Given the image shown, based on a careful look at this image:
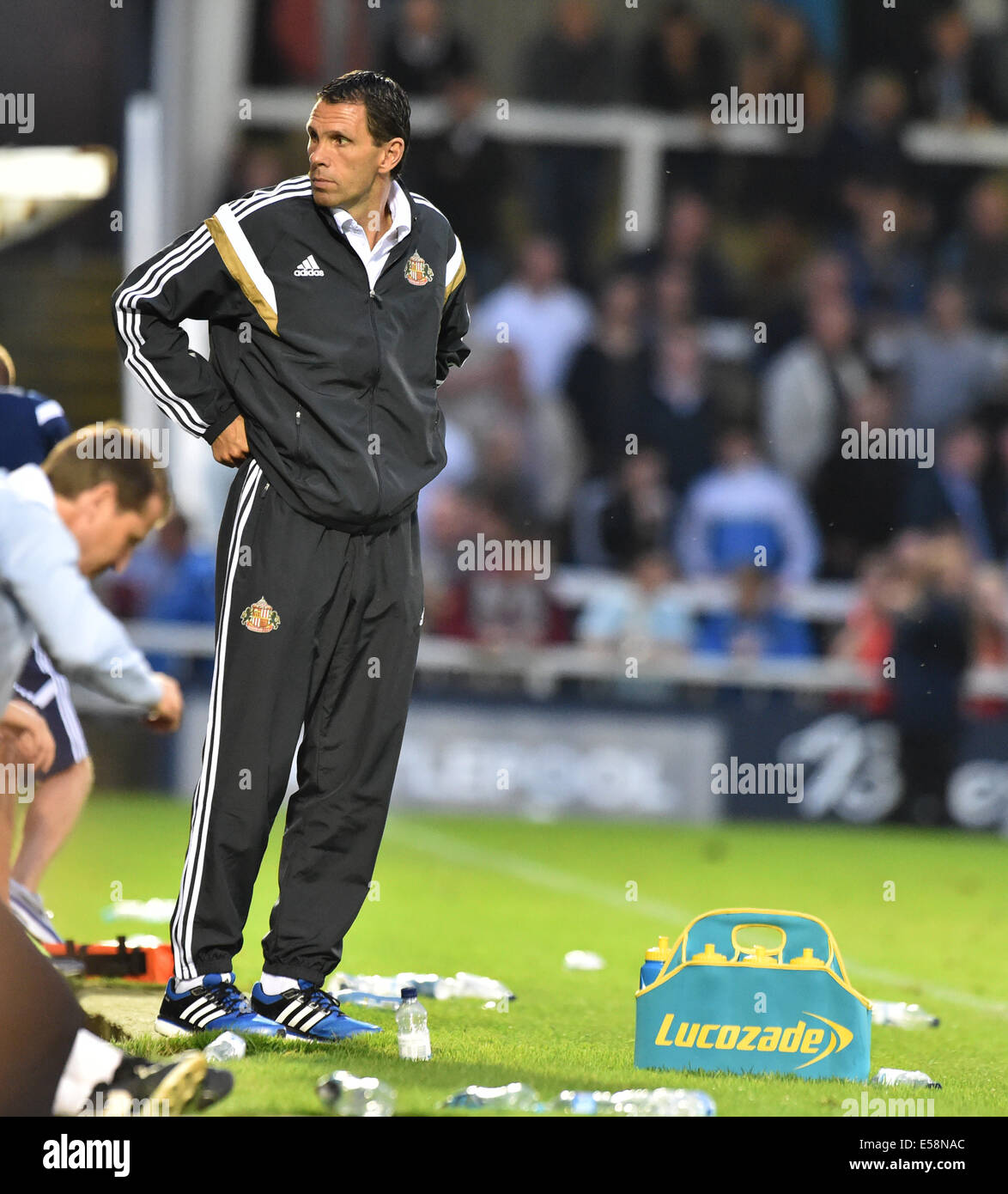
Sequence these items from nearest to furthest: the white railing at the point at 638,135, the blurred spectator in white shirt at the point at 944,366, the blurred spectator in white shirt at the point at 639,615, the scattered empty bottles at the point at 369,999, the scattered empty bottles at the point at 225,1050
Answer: the scattered empty bottles at the point at 225,1050 < the scattered empty bottles at the point at 369,999 < the blurred spectator in white shirt at the point at 639,615 < the blurred spectator in white shirt at the point at 944,366 < the white railing at the point at 638,135

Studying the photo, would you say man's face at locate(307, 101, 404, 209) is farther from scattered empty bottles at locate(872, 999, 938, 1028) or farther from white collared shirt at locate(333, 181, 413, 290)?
scattered empty bottles at locate(872, 999, 938, 1028)

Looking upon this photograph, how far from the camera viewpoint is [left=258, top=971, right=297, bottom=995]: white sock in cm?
514

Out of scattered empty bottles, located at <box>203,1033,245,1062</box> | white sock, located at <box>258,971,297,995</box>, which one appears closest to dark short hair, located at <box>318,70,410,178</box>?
white sock, located at <box>258,971,297,995</box>

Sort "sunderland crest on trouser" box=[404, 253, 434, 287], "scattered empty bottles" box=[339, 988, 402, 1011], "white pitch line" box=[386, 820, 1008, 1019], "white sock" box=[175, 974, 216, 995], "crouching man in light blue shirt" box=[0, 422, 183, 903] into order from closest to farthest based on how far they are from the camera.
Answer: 1. "crouching man in light blue shirt" box=[0, 422, 183, 903]
2. "white sock" box=[175, 974, 216, 995]
3. "sunderland crest on trouser" box=[404, 253, 434, 287]
4. "scattered empty bottles" box=[339, 988, 402, 1011]
5. "white pitch line" box=[386, 820, 1008, 1019]

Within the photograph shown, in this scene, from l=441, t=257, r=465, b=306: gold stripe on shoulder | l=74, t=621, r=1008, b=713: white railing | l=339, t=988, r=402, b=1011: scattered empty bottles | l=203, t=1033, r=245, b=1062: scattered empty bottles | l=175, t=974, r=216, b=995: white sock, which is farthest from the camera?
l=74, t=621, r=1008, b=713: white railing

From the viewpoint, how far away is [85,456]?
5.60m

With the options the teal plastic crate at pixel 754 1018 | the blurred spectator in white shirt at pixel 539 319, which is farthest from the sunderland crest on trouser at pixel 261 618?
the blurred spectator in white shirt at pixel 539 319

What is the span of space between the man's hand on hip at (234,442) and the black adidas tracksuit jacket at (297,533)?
0.07ft

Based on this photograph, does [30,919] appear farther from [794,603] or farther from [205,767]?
[794,603]

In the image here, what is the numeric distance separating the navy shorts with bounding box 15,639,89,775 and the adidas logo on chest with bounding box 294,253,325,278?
2002 mm

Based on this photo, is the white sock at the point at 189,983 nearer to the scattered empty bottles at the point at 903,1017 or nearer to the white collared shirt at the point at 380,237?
the white collared shirt at the point at 380,237

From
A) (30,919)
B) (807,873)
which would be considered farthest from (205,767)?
(807,873)

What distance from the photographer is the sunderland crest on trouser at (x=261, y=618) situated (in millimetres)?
5047

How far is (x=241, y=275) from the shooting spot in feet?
16.5
